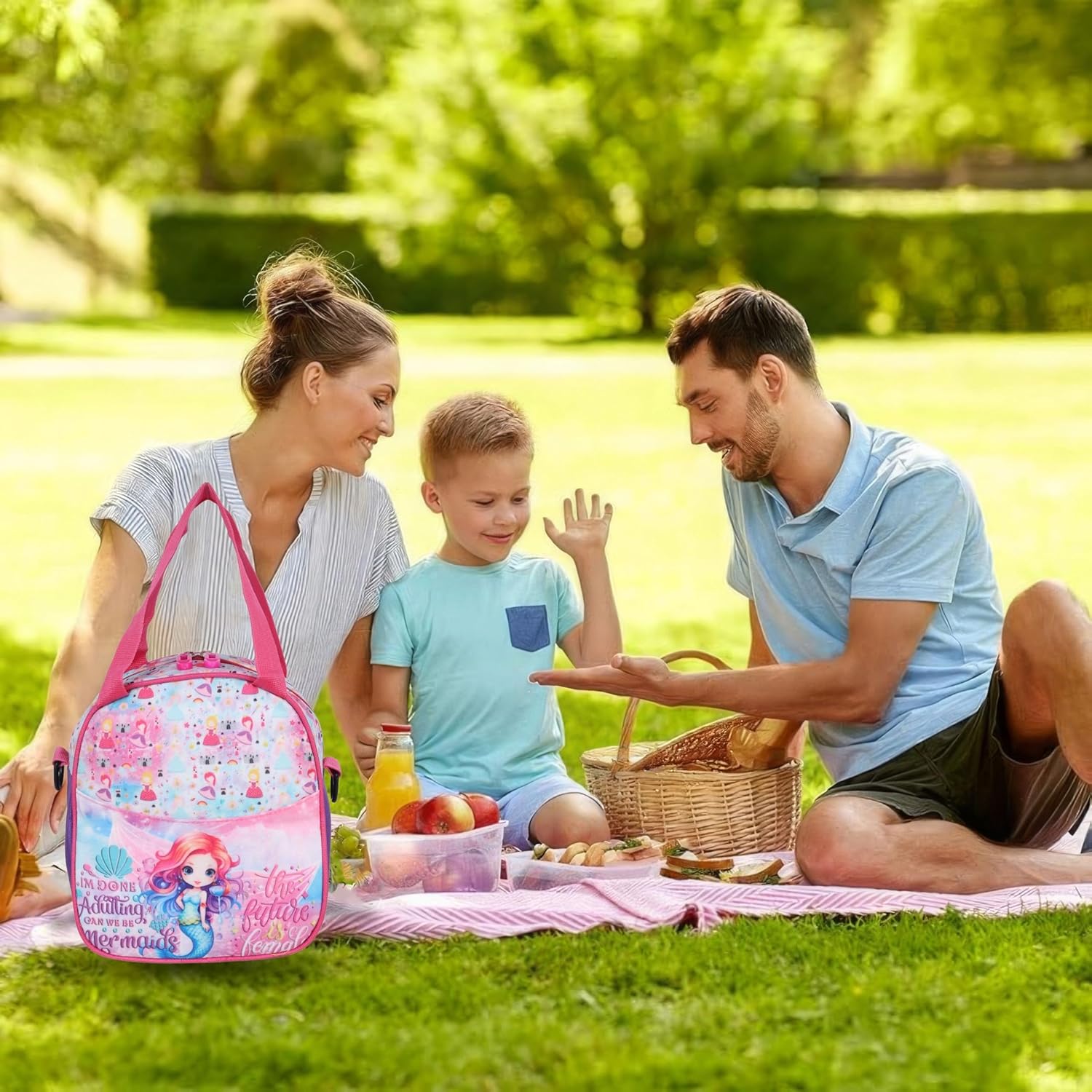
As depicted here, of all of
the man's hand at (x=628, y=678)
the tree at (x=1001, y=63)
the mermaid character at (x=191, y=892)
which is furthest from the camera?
the tree at (x=1001, y=63)

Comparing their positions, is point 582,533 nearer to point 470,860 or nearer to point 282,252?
point 470,860

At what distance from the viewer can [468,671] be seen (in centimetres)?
464

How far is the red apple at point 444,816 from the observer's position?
406 cm

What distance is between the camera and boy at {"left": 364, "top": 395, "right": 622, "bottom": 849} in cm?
457

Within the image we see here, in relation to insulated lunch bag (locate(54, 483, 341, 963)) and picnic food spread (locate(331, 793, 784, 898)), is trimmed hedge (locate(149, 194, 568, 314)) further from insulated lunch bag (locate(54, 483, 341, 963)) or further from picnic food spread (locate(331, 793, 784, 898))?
insulated lunch bag (locate(54, 483, 341, 963))

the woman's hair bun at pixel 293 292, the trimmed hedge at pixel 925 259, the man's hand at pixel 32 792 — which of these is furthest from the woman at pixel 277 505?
the trimmed hedge at pixel 925 259

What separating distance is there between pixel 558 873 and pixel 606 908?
35 cm

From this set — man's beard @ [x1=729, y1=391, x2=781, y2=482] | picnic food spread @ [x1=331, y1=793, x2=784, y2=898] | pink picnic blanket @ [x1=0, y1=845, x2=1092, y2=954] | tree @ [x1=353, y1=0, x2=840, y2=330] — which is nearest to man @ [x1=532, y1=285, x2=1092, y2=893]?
man's beard @ [x1=729, y1=391, x2=781, y2=482]

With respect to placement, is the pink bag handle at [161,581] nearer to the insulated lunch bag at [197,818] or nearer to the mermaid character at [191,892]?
the insulated lunch bag at [197,818]

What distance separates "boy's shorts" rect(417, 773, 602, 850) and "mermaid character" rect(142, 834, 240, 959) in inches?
42.6

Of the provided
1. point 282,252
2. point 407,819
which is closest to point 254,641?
point 407,819

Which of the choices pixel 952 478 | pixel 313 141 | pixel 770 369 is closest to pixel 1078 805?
pixel 952 478

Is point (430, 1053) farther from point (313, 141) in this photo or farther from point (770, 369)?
point (313, 141)

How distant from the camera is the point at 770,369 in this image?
14.3 feet
